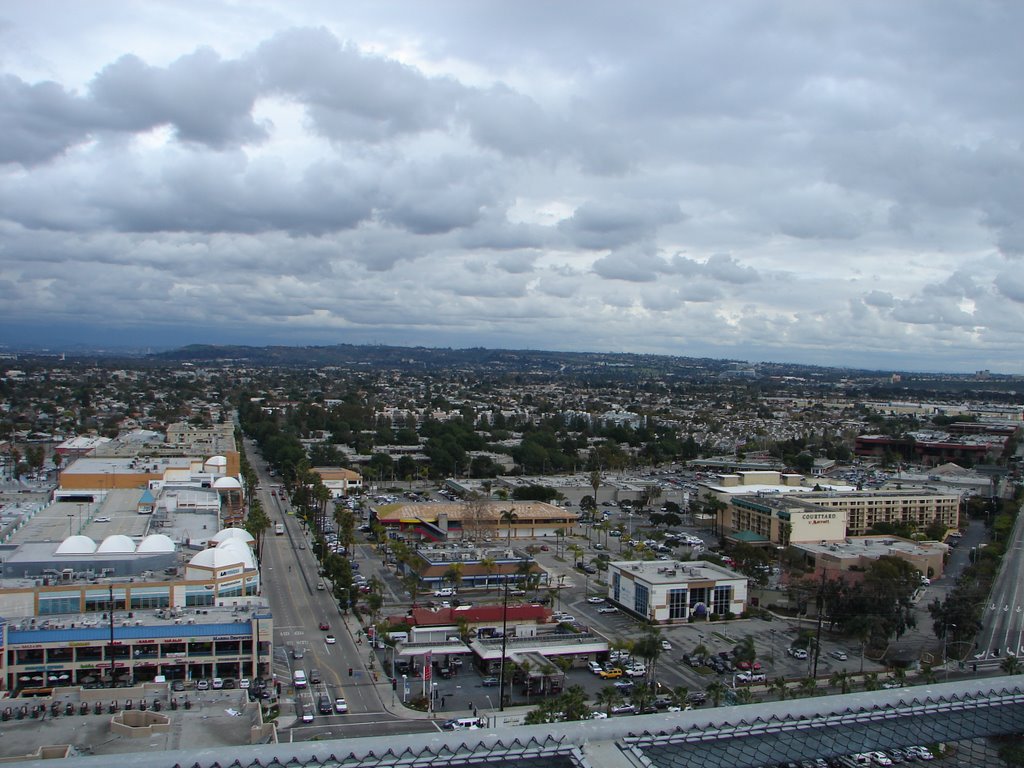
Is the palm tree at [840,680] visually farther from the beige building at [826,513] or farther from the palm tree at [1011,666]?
the beige building at [826,513]

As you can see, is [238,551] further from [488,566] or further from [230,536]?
[488,566]

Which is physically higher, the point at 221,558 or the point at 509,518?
the point at 221,558

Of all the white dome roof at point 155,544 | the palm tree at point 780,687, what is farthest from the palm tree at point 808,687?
the white dome roof at point 155,544

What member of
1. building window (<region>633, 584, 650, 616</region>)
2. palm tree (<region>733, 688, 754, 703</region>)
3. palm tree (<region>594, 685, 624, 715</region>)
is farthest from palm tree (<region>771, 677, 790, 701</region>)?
building window (<region>633, 584, 650, 616</region>)

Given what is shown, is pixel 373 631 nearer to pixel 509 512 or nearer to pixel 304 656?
pixel 304 656

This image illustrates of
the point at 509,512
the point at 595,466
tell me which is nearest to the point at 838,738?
the point at 509,512

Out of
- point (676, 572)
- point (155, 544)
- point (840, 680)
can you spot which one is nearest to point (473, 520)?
point (676, 572)
